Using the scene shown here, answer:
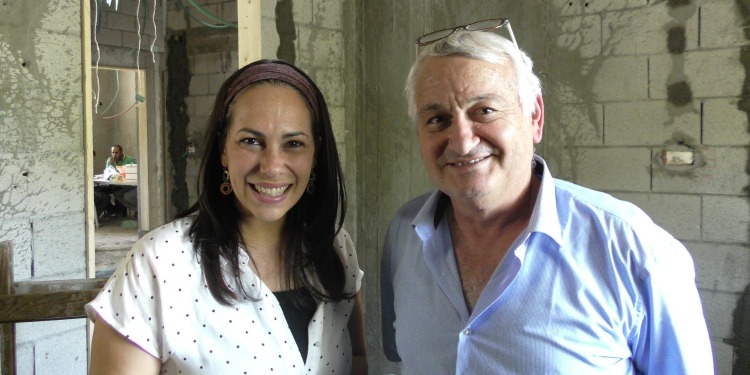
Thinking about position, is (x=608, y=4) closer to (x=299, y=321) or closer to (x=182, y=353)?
(x=299, y=321)

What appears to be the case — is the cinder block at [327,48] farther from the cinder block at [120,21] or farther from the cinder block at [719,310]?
the cinder block at [120,21]

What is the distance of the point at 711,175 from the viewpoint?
2.81 m

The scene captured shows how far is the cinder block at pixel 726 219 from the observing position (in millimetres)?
2750

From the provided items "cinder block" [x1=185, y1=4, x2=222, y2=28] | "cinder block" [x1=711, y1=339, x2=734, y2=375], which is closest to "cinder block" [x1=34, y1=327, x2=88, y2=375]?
"cinder block" [x1=711, y1=339, x2=734, y2=375]

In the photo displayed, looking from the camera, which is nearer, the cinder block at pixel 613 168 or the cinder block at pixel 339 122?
the cinder block at pixel 613 168

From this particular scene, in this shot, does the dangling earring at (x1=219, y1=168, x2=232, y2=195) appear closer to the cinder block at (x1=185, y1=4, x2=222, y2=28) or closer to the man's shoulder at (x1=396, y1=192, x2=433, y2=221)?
the man's shoulder at (x1=396, y1=192, x2=433, y2=221)

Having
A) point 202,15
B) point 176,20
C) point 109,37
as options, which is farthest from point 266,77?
point 109,37

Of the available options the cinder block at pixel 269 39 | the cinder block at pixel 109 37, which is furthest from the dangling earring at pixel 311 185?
the cinder block at pixel 109 37

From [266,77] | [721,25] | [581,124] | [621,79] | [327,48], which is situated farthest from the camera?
[327,48]

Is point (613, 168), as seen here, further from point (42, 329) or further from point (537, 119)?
point (42, 329)

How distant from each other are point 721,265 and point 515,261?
2063 millimetres

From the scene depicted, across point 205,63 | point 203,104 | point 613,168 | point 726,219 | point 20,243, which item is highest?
point 205,63

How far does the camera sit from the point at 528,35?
130 inches

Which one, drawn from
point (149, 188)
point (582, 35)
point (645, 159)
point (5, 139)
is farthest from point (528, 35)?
point (149, 188)
